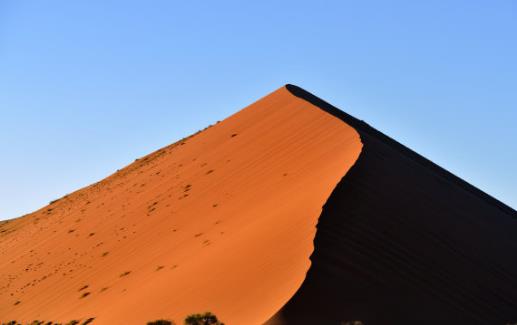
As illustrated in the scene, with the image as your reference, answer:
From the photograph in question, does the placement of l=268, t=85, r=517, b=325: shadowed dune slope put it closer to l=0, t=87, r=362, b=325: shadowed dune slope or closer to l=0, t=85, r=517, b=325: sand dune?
l=0, t=85, r=517, b=325: sand dune

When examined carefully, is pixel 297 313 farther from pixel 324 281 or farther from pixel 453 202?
pixel 453 202

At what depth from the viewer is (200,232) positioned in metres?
16.8

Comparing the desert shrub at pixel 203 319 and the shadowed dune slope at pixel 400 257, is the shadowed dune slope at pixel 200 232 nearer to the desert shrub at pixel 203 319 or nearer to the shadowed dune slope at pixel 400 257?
the desert shrub at pixel 203 319

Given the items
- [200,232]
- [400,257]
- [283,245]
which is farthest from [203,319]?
[200,232]

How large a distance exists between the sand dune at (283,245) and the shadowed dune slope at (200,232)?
0.16ft

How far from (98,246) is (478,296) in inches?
395

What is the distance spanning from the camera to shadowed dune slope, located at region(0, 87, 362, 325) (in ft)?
40.5

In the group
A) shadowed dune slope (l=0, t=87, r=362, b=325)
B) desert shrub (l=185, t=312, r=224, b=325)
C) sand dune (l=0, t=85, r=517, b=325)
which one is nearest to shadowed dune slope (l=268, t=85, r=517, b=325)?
sand dune (l=0, t=85, r=517, b=325)

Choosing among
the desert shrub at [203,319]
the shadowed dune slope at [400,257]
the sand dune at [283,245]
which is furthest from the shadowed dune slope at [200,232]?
the shadowed dune slope at [400,257]

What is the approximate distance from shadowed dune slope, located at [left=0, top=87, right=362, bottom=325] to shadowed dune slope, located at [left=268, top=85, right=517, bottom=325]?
0.33 meters

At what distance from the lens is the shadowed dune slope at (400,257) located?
A: 11.2 m

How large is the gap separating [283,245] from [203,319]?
7.53 ft

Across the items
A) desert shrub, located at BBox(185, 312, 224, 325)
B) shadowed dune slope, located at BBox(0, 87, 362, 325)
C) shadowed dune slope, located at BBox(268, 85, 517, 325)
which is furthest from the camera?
shadowed dune slope, located at BBox(0, 87, 362, 325)

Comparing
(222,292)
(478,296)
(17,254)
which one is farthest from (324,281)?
(17,254)
